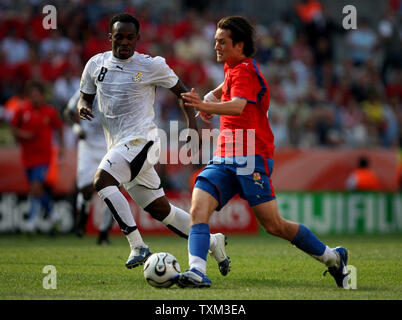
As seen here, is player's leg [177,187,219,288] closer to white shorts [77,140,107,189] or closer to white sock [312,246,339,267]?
white sock [312,246,339,267]

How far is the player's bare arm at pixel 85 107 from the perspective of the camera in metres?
7.98

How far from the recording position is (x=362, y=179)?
17.1 metres

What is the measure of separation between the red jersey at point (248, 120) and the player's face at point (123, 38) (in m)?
1.56

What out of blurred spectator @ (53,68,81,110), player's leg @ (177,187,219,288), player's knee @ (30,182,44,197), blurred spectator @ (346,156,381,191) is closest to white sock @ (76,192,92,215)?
player's knee @ (30,182,44,197)

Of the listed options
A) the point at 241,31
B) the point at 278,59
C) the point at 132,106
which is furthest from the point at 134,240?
the point at 278,59

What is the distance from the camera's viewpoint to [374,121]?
19828mm

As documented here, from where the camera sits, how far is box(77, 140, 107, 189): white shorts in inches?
500

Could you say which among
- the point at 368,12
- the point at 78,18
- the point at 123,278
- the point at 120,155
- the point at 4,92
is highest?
the point at 368,12

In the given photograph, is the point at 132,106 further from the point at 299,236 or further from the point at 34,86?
the point at 34,86

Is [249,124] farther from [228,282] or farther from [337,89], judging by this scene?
[337,89]

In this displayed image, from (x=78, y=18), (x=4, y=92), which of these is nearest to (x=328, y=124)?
(x=78, y=18)
